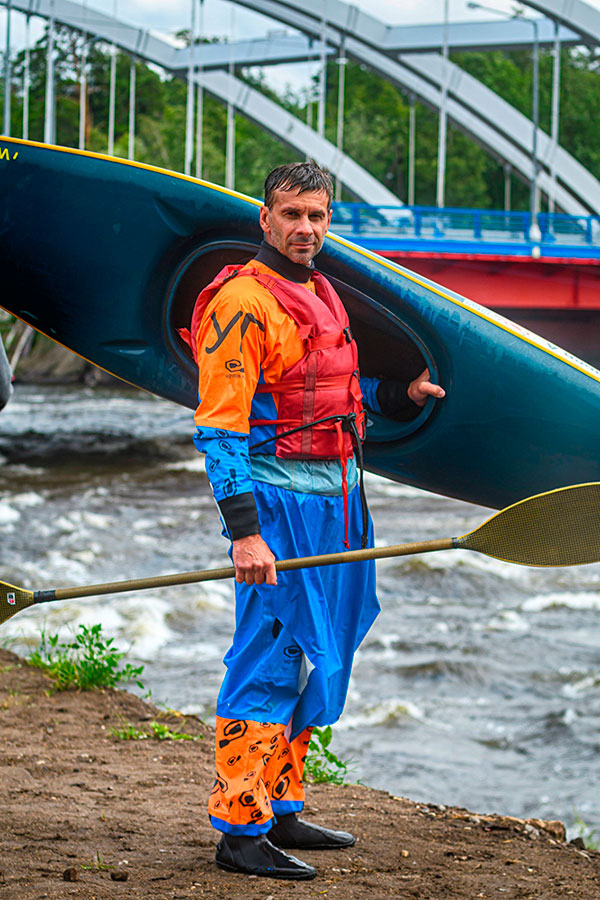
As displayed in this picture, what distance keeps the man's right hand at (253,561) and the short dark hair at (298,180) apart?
0.87 meters

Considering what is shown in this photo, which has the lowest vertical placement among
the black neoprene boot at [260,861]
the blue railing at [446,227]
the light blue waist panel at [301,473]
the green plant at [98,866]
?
the green plant at [98,866]

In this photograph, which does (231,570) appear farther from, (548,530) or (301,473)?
(548,530)

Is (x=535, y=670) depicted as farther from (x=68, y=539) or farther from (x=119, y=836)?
(x=68, y=539)

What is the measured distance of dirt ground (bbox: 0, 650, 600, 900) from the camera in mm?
2574

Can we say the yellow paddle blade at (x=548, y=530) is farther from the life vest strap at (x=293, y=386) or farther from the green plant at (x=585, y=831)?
the green plant at (x=585, y=831)

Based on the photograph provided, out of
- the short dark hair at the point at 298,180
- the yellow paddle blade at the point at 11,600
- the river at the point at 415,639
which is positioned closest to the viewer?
the short dark hair at the point at 298,180

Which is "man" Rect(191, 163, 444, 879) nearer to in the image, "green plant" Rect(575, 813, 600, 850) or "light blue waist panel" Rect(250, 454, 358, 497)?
"light blue waist panel" Rect(250, 454, 358, 497)

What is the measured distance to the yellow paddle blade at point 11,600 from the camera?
2717 millimetres

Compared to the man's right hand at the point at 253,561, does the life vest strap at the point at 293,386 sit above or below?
above

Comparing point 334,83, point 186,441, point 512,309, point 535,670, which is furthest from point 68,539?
point 334,83

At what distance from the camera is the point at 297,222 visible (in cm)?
259

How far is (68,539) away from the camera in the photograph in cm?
1070

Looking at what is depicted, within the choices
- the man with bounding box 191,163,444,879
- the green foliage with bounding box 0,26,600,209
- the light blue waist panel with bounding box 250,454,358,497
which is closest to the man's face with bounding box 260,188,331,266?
the man with bounding box 191,163,444,879

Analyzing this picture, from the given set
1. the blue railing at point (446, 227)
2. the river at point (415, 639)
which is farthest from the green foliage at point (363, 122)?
the river at point (415, 639)
